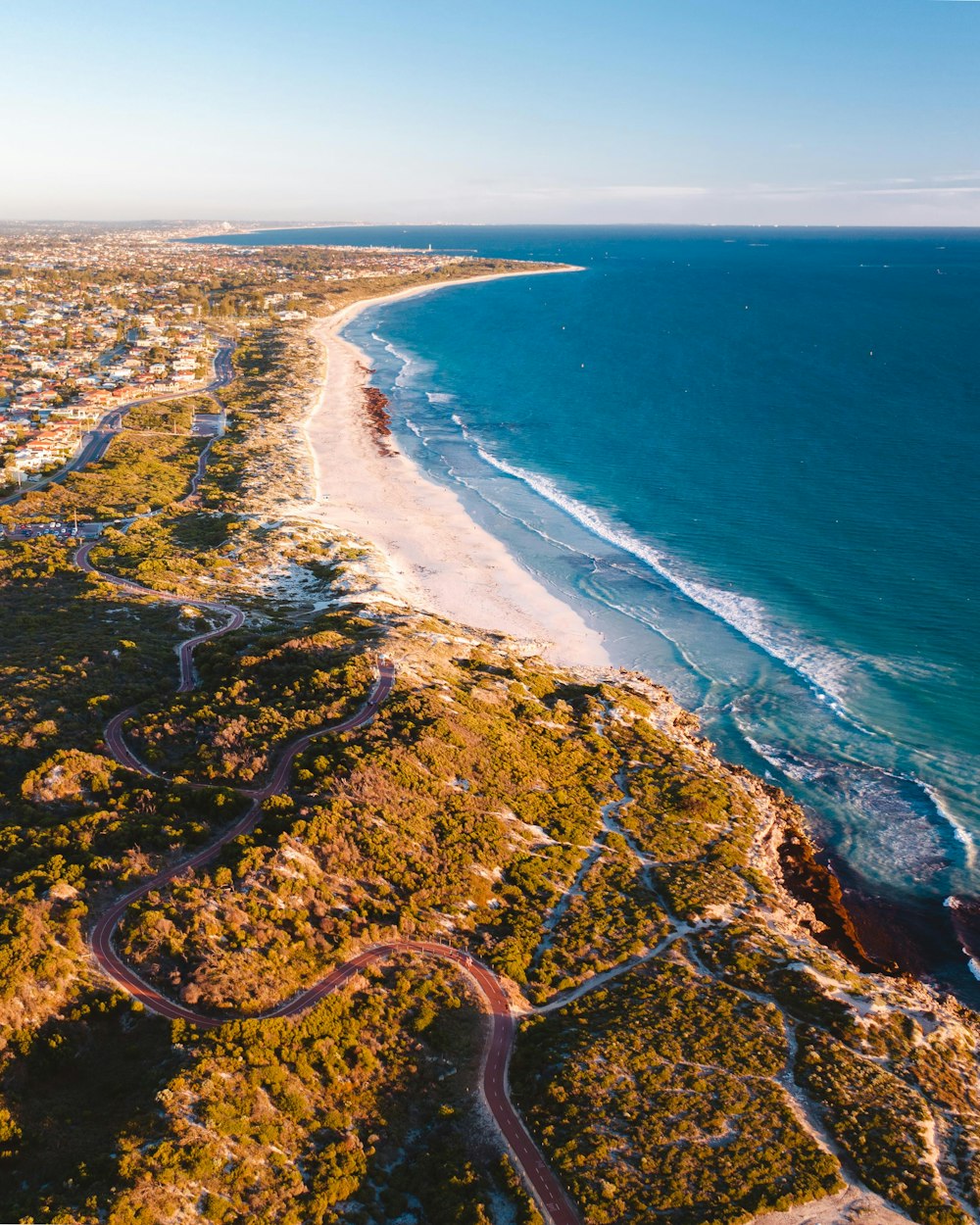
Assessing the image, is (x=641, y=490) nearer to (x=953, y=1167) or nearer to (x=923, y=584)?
(x=923, y=584)

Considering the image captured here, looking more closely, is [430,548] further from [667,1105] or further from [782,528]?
[667,1105]

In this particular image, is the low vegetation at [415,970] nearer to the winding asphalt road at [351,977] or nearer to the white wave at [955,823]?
the winding asphalt road at [351,977]

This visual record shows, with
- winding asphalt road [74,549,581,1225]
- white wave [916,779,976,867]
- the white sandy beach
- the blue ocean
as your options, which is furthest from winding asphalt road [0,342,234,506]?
white wave [916,779,976,867]

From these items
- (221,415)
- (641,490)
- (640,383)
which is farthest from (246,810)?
(640,383)

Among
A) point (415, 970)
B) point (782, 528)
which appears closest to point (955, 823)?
point (415, 970)

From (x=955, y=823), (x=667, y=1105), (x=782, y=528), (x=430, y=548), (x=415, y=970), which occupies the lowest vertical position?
(x=955, y=823)

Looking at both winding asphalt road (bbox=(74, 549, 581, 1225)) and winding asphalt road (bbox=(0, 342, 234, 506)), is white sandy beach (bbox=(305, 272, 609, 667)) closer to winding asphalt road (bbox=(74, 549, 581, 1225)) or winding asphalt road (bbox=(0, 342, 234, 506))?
winding asphalt road (bbox=(0, 342, 234, 506))
